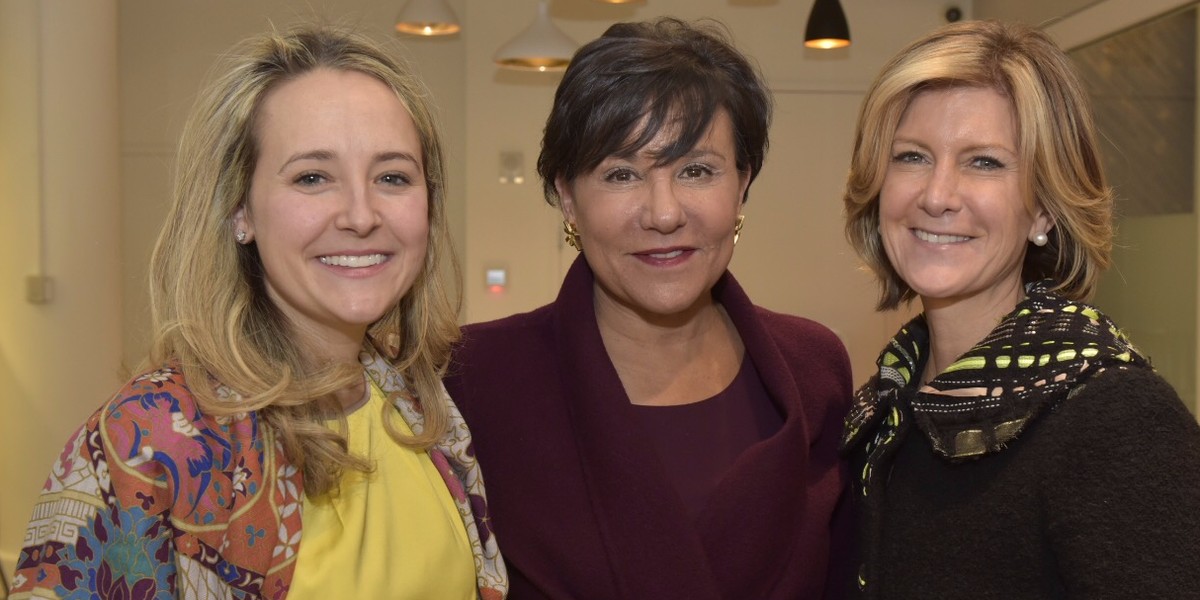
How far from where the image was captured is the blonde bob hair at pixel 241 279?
1.54 meters

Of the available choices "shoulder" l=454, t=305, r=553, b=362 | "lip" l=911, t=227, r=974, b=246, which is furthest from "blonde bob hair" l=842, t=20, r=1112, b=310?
"shoulder" l=454, t=305, r=553, b=362

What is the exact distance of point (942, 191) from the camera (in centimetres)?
172

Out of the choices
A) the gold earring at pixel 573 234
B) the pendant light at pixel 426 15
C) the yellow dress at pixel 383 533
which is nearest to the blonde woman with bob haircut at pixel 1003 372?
the gold earring at pixel 573 234

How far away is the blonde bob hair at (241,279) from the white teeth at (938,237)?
0.81 m

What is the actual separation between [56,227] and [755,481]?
12.4 ft

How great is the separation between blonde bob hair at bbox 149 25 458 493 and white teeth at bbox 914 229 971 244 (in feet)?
2.66

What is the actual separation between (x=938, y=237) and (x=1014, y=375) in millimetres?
279

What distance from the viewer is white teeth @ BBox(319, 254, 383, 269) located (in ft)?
5.35

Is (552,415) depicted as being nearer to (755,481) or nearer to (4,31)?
(755,481)

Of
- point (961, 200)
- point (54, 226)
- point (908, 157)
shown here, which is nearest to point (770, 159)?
point (54, 226)

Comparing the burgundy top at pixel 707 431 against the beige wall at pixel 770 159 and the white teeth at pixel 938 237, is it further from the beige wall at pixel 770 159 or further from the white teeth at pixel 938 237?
the beige wall at pixel 770 159

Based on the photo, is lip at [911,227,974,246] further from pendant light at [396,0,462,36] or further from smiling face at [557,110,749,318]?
pendant light at [396,0,462,36]

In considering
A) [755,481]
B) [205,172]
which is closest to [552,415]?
[755,481]

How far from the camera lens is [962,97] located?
1.74 metres
